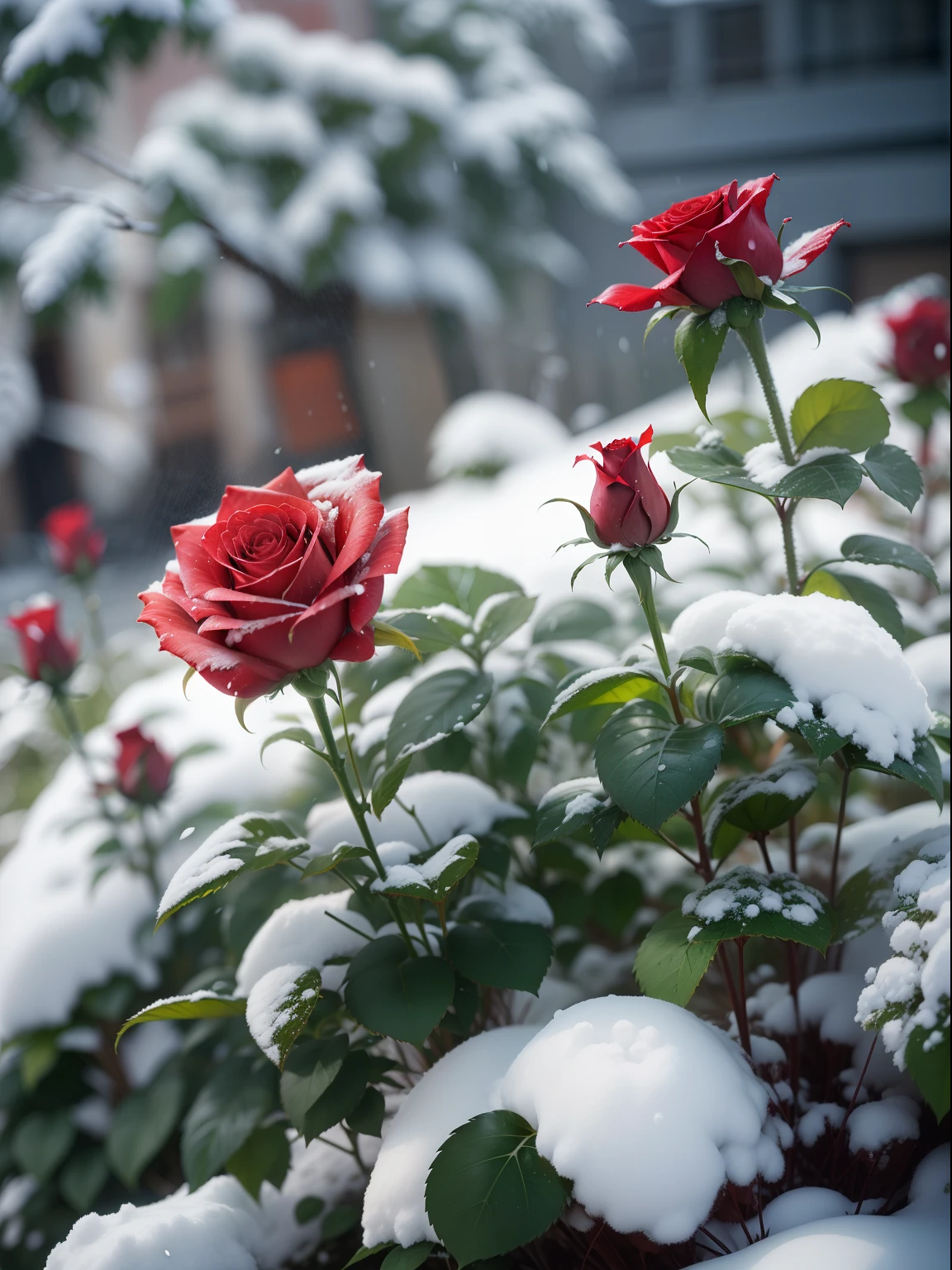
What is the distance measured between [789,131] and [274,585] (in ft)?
5.43

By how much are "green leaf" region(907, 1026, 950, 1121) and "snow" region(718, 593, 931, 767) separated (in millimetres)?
113

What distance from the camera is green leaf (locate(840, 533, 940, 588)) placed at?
0.51m

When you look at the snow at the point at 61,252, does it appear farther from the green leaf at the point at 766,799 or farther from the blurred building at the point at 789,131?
the green leaf at the point at 766,799

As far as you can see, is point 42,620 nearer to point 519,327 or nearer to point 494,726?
point 494,726

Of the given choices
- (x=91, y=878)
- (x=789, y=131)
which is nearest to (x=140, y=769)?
(x=91, y=878)

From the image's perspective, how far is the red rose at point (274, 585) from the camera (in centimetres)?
39

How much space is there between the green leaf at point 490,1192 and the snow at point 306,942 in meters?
0.13

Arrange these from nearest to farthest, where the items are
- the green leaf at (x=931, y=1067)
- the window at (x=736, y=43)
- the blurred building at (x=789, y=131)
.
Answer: the green leaf at (x=931, y=1067) < the blurred building at (x=789, y=131) < the window at (x=736, y=43)

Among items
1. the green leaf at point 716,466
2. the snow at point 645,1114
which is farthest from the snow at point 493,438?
the snow at point 645,1114

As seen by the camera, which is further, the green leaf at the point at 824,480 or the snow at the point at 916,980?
the green leaf at the point at 824,480

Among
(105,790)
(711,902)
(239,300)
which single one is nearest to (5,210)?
(239,300)

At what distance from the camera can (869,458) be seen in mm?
524

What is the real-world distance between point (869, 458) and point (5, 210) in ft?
9.52

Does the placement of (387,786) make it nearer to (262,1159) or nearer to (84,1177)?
(262,1159)
